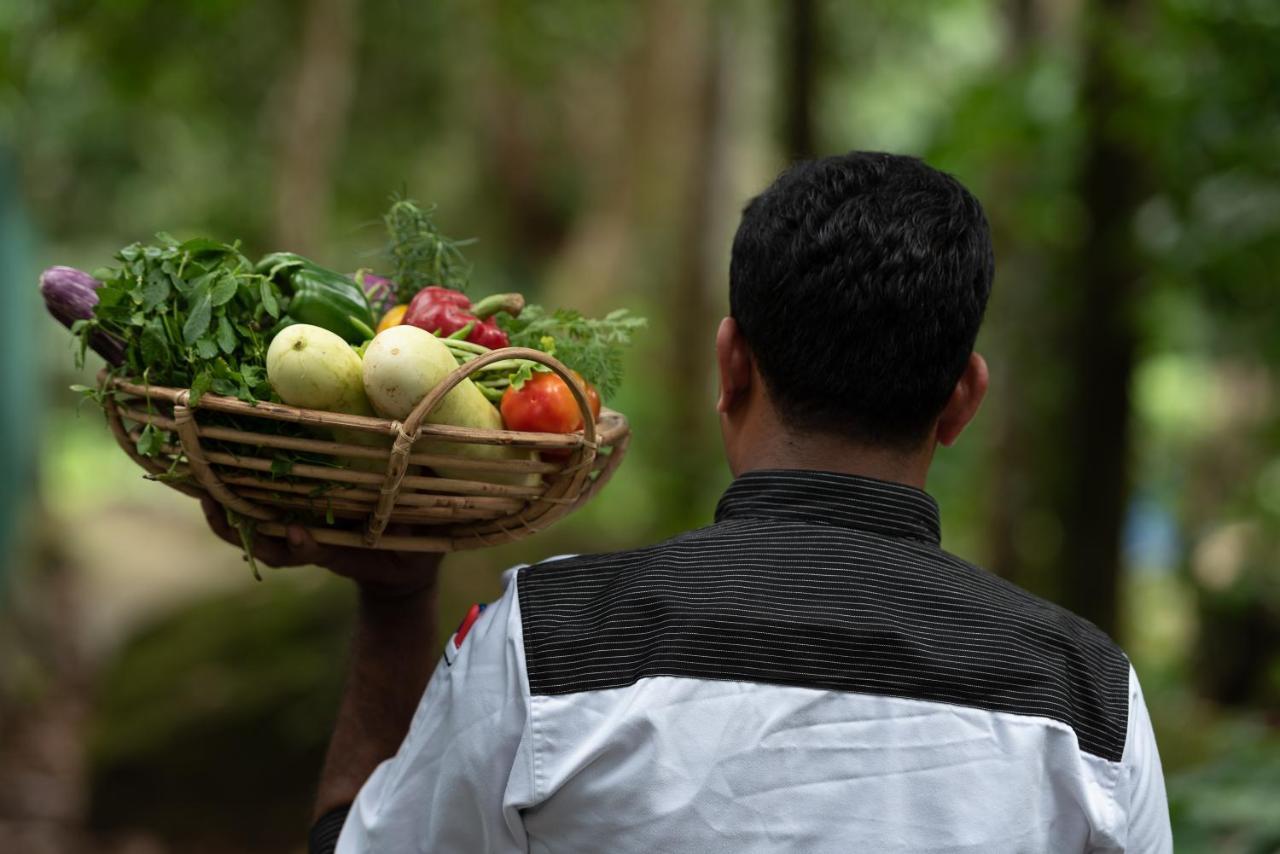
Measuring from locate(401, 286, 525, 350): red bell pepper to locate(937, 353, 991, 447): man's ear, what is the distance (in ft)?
2.17

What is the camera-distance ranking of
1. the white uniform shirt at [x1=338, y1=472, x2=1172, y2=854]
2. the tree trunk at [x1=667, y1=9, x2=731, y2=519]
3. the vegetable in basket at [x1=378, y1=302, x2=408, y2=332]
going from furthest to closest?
1. the tree trunk at [x1=667, y1=9, x2=731, y2=519]
2. the vegetable in basket at [x1=378, y1=302, x2=408, y2=332]
3. the white uniform shirt at [x1=338, y1=472, x2=1172, y2=854]

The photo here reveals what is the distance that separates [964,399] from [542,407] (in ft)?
1.81

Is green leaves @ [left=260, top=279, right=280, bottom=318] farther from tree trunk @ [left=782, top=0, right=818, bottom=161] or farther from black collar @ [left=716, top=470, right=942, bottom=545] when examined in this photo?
tree trunk @ [left=782, top=0, right=818, bottom=161]

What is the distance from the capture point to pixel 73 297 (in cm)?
187

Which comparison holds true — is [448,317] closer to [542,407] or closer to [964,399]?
[542,407]

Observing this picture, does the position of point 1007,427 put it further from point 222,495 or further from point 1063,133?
point 222,495

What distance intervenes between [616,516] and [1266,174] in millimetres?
5926

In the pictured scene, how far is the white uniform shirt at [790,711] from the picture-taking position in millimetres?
1443

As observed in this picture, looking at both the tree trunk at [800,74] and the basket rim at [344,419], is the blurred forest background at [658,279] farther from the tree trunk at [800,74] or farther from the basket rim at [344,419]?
the basket rim at [344,419]

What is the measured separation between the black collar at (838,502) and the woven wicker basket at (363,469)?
25 centimetres

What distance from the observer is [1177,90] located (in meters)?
4.13

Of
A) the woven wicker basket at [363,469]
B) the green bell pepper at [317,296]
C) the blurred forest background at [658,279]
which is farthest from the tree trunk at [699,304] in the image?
the woven wicker basket at [363,469]

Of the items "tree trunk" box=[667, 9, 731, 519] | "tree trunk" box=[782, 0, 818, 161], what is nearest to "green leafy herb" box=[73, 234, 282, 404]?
"tree trunk" box=[782, 0, 818, 161]

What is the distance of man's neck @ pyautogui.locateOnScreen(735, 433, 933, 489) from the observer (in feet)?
5.24
